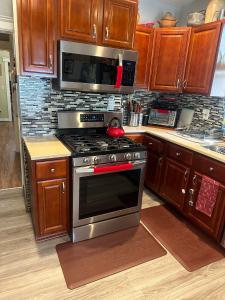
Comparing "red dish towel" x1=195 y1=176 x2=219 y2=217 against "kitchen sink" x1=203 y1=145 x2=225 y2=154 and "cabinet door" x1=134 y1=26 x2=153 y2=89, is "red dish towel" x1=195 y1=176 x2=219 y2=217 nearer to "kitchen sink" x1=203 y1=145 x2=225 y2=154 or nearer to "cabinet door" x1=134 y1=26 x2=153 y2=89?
"kitchen sink" x1=203 y1=145 x2=225 y2=154

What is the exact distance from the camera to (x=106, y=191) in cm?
202

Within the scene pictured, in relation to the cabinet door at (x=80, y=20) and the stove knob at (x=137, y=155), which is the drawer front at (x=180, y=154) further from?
the cabinet door at (x=80, y=20)

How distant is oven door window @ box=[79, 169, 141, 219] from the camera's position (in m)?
1.92

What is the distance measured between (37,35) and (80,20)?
408mm

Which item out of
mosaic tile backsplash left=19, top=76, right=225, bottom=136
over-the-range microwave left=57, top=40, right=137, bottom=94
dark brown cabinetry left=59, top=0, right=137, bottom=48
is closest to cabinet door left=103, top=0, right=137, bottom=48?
dark brown cabinetry left=59, top=0, right=137, bottom=48

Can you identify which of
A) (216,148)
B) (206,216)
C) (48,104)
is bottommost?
(206,216)

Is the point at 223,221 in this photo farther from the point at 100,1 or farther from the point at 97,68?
the point at 100,1

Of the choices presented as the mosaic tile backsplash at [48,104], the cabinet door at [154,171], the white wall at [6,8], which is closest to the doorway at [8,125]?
the white wall at [6,8]

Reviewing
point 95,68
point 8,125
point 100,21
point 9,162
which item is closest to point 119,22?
point 100,21

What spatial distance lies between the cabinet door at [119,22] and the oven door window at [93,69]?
19 centimetres

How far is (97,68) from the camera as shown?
205 cm

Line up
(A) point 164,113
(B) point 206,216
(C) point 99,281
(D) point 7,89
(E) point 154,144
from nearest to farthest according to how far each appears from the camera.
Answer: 1. (C) point 99,281
2. (B) point 206,216
3. (E) point 154,144
4. (A) point 164,113
5. (D) point 7,89

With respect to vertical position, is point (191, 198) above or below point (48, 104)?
below

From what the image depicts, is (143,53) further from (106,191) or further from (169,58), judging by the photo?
(106,191)
